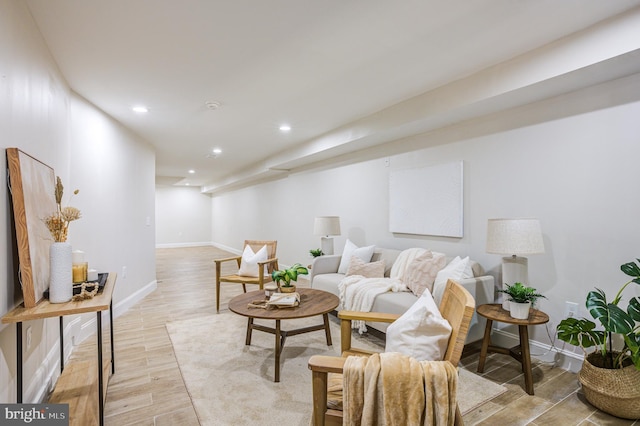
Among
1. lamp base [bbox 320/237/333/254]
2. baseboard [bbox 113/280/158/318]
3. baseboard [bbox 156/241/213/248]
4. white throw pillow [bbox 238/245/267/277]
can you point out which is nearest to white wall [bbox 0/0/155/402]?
baseboard [bbox 113/280/158/318]

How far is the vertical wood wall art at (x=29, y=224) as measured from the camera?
1660 millimetres

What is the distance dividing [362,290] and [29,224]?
257 centimetres

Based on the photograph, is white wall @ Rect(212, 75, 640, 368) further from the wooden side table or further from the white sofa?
the wooden side table

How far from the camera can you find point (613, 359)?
2107 millimetres

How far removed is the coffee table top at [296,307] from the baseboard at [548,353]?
1617 mm

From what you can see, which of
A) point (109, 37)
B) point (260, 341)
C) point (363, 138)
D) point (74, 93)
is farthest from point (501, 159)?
point (74, 93)

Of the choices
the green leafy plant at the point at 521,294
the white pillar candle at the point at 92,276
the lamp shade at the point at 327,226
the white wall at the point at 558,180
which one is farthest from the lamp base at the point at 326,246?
the white pillar candle at the point at 92,276

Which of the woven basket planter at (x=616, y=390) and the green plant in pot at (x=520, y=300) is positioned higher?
the green plant in pot at (x=520, y=300)

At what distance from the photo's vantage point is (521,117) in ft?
9.55

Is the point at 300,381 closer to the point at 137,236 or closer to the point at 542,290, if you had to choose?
the point at 542,290

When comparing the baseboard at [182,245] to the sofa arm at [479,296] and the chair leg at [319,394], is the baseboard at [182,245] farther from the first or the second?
the chair leg at [319,394]

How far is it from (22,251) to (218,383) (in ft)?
4.93

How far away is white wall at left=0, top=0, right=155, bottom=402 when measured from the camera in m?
1.68

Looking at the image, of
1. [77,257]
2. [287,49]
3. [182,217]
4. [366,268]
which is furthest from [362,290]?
[182,217]
